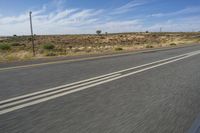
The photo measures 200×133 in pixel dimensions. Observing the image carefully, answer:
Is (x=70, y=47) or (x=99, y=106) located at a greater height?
(x=70, y=47)

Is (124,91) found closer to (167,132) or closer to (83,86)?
(83,86)

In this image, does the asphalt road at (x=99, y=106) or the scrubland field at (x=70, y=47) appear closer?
the asphalt road at (x=99, y=106)

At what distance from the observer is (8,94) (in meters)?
5.81

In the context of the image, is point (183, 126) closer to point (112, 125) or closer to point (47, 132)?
point (112, 125)

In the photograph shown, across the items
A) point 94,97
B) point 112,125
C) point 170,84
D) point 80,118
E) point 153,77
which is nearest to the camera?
point 112,125

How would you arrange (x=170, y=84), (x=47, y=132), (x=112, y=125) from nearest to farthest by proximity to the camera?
(x=47, y=132) → (x=112, y=125) → (x=170, y=84)

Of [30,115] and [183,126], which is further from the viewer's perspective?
[30,115]

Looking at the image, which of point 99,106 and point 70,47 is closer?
point 99,106

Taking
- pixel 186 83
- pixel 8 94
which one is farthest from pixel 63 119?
pixel 186 83

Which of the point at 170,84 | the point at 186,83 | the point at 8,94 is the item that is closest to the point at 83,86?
the point at 8,94

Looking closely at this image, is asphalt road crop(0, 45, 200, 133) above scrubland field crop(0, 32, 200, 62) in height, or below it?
below

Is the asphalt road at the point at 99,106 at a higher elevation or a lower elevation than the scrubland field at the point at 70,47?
lower

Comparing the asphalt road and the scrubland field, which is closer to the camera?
the asphalt road

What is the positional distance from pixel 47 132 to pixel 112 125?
1.03 metres
